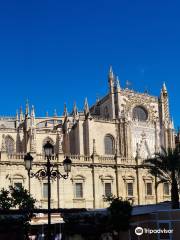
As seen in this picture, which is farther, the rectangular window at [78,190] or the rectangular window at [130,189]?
the rectangular window at [130,189]

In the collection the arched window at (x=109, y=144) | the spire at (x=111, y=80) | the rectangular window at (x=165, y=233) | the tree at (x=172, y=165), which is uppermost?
the spire at (x=111, y=80)

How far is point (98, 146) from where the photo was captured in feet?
191

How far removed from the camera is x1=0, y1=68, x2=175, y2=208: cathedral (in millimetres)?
A: 44969

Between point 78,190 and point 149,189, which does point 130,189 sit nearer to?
point 149,189

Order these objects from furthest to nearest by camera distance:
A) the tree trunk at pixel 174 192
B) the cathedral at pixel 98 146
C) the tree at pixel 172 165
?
1. the cathedral at pixel 98 146
2. the tree at pixel 172 165
3. the tree trunk at pixel 174 192

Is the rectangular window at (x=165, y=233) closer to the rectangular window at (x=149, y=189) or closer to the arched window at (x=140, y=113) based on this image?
the rectangular window at (x=149, y=189)

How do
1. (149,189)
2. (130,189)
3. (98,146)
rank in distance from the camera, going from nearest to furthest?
(130,189) → (149,189) → (98,146)

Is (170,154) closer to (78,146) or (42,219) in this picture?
(42,219)

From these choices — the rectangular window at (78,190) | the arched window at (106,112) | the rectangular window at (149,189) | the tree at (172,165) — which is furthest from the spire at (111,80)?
the tree at (172,165)

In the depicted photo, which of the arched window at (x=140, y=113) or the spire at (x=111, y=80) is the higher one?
the spire at (x=111, y=80)

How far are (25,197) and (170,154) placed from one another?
1536 cm

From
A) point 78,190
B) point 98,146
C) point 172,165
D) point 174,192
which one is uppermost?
point 98,146

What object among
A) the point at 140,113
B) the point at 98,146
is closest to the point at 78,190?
the point at 98,146

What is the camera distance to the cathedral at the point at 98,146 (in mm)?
44969
